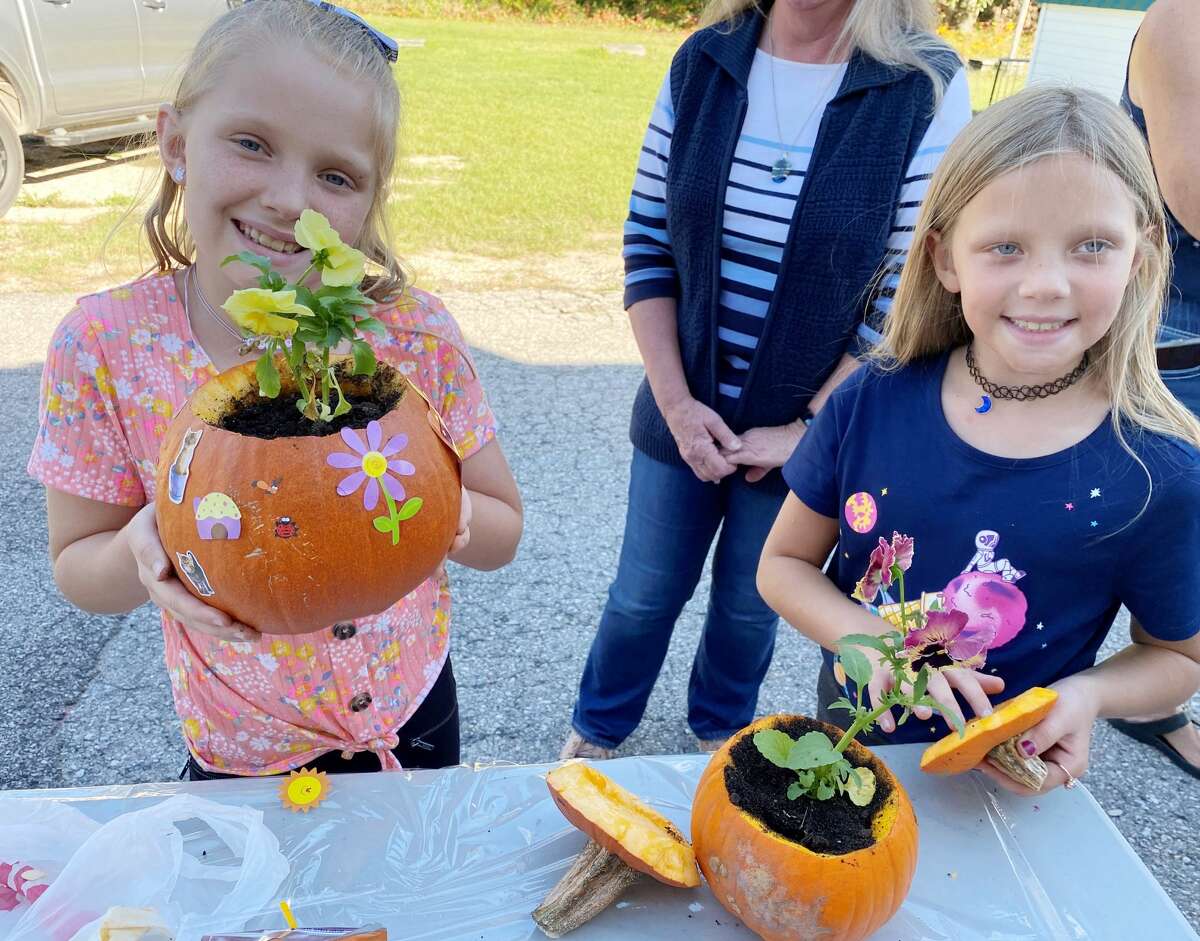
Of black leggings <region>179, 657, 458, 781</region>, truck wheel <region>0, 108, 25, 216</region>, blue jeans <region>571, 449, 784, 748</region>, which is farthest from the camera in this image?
truck wheel <region>0, 108, 25, 216</region>

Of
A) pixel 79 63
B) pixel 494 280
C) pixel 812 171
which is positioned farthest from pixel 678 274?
pixel 79 63

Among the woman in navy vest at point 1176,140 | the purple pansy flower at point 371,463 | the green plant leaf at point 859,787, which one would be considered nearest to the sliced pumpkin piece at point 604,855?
the green plant leaf at point 859,787

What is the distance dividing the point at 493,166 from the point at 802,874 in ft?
30.1

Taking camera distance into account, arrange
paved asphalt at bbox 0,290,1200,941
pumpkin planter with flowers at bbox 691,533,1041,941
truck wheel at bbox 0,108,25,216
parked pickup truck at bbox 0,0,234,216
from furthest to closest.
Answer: parked pickup truck at bbox 0,0,234,216, truck wheel at bbox 0,108,25,216, paved asphalt at bbox 0,290,1200,941, pumpkin planter with flowers at bbox 691,533,1041,941

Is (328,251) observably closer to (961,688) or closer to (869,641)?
(869,641)

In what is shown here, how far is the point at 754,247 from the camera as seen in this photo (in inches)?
79.6

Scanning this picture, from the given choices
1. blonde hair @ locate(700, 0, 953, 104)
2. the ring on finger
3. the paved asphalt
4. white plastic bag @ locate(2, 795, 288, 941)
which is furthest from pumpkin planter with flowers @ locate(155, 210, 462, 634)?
the paved asphalt

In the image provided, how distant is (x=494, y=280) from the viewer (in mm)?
6527

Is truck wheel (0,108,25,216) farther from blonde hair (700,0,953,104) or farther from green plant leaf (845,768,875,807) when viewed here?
green plant leaf (845,768,875,807)

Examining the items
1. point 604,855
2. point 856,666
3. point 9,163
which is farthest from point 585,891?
point 9,163

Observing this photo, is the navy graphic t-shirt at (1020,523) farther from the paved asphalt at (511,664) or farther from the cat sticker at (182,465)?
the paved asphalt at (511,664)

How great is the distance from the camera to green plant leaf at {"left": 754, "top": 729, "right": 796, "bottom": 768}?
1.05 m

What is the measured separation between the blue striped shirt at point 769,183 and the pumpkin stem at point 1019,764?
0.96m

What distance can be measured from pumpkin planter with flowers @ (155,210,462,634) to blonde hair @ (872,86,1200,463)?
90 centimetres
